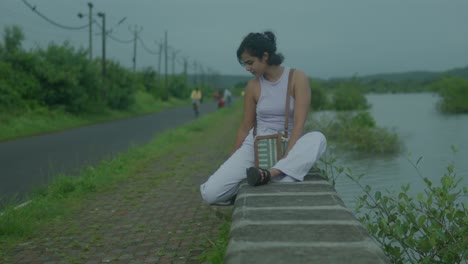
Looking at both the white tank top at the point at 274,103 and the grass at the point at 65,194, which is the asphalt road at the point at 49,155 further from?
the white tank top at the point at 274,103

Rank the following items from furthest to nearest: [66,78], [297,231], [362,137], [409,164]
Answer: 1. [66,78]
2. [362,137]
3. [409,164]
4. [297,231]

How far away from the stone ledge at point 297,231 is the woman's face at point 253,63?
47.6 inches

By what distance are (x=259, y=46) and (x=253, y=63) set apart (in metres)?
0.15

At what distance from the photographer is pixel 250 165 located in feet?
16.3

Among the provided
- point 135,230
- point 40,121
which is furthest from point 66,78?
point 135,230

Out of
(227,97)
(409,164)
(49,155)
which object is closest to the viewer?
(49,155)

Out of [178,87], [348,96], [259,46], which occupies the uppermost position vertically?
[259,46]

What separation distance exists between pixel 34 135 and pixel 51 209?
13.4m

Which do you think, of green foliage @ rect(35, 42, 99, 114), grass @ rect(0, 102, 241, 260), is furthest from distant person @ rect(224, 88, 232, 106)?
grass @ rect(0, 102, 241, 260)

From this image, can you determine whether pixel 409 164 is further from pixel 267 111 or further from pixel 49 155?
pixel 267 111

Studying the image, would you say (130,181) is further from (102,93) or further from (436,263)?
(102,93)

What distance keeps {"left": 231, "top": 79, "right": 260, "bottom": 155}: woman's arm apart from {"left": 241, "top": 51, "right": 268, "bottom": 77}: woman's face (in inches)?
7.4

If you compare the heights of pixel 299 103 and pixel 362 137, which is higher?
pixel 299 103

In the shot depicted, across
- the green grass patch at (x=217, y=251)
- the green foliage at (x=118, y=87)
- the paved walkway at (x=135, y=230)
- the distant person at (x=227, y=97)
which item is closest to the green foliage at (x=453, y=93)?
the distant person at (x=227, y=97)
